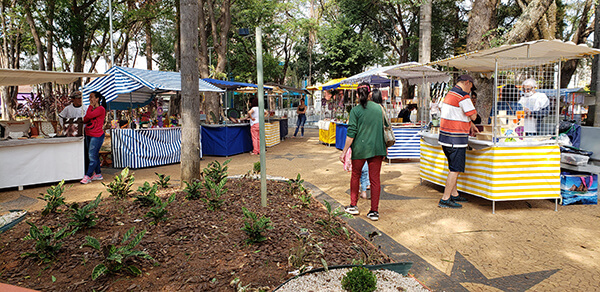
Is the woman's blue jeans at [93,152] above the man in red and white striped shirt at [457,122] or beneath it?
beneath

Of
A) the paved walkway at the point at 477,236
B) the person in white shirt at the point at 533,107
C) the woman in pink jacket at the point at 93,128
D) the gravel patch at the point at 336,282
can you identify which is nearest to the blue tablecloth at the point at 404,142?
the paved walkway at the point at 477,236

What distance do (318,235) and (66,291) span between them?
2.08 metres

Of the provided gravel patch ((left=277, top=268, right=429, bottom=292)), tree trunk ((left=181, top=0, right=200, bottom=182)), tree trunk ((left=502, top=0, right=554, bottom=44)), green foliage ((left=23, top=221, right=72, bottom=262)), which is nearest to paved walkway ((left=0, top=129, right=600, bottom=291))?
gravel patch ((left=277, top=268, right=429, bottom=292))

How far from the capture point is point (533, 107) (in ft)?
18.5

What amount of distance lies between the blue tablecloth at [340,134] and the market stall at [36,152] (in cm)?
765

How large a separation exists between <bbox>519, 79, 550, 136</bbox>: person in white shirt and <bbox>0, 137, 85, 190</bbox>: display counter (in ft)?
26.7

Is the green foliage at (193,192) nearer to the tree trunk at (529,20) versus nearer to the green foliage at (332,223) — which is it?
the green foliage at (332,223)

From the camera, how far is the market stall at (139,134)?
929 cm

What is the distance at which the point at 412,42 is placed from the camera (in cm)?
2414

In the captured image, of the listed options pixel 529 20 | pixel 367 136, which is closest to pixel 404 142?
pixel 367 136

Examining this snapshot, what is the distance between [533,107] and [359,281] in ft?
15.1

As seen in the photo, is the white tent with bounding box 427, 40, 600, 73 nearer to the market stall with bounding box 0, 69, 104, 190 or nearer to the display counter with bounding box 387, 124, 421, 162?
the display counter with bounding box 387, 124, 421, 162

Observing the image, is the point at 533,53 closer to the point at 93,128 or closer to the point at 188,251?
the point at 188,251

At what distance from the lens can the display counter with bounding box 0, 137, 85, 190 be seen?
6977mm
